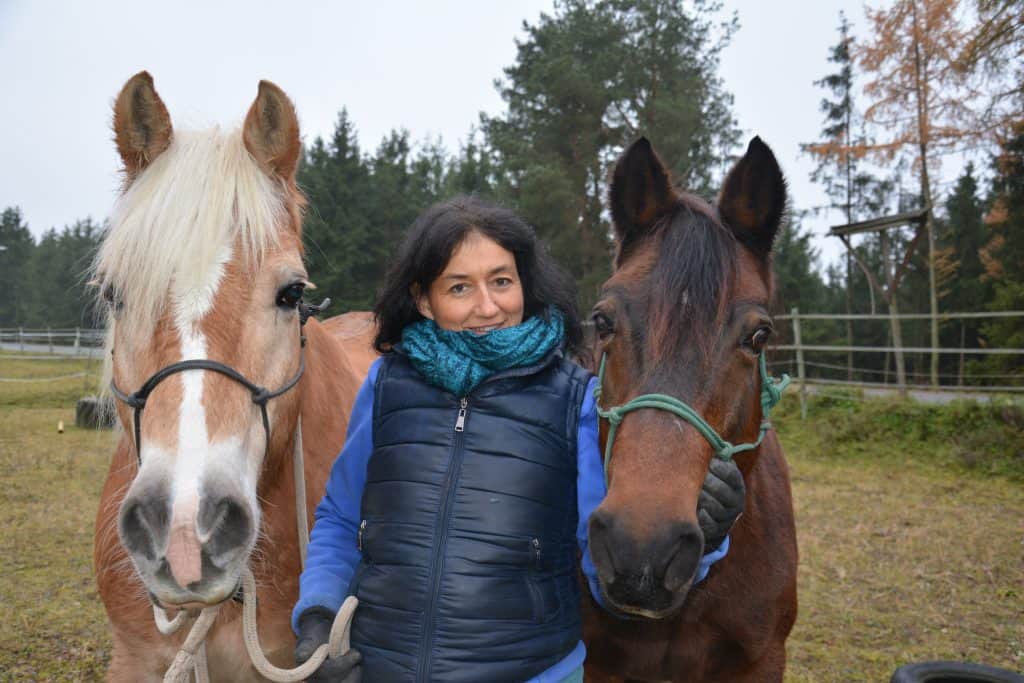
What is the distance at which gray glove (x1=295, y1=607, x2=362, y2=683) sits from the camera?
1548 mm

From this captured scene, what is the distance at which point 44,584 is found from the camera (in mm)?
4695

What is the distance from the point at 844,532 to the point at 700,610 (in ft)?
16.0

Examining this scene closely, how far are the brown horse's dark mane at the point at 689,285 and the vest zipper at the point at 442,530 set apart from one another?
0.52 m

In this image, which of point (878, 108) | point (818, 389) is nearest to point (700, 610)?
point (818, 389)

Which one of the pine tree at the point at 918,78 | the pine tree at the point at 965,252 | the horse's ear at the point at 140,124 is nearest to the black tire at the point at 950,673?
the horse's ear at the point at 140,124

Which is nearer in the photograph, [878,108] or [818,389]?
[818,389]

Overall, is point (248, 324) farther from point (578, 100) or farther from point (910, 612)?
point (578, 100)

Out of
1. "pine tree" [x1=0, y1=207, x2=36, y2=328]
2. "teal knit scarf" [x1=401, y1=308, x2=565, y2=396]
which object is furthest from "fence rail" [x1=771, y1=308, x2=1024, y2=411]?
"pine tree" [x1=0, y1=207, x2=36, y2=328]

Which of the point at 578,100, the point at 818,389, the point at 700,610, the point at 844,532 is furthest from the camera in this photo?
the point at 578,100

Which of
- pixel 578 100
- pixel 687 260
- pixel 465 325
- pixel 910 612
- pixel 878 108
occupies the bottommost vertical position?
pixel 910 612

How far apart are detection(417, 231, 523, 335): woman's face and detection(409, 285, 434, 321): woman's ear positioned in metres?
0.07

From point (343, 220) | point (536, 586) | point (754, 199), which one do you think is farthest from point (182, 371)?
point (343, 220)

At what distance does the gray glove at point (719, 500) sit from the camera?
4.92 feet

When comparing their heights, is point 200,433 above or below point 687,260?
below
